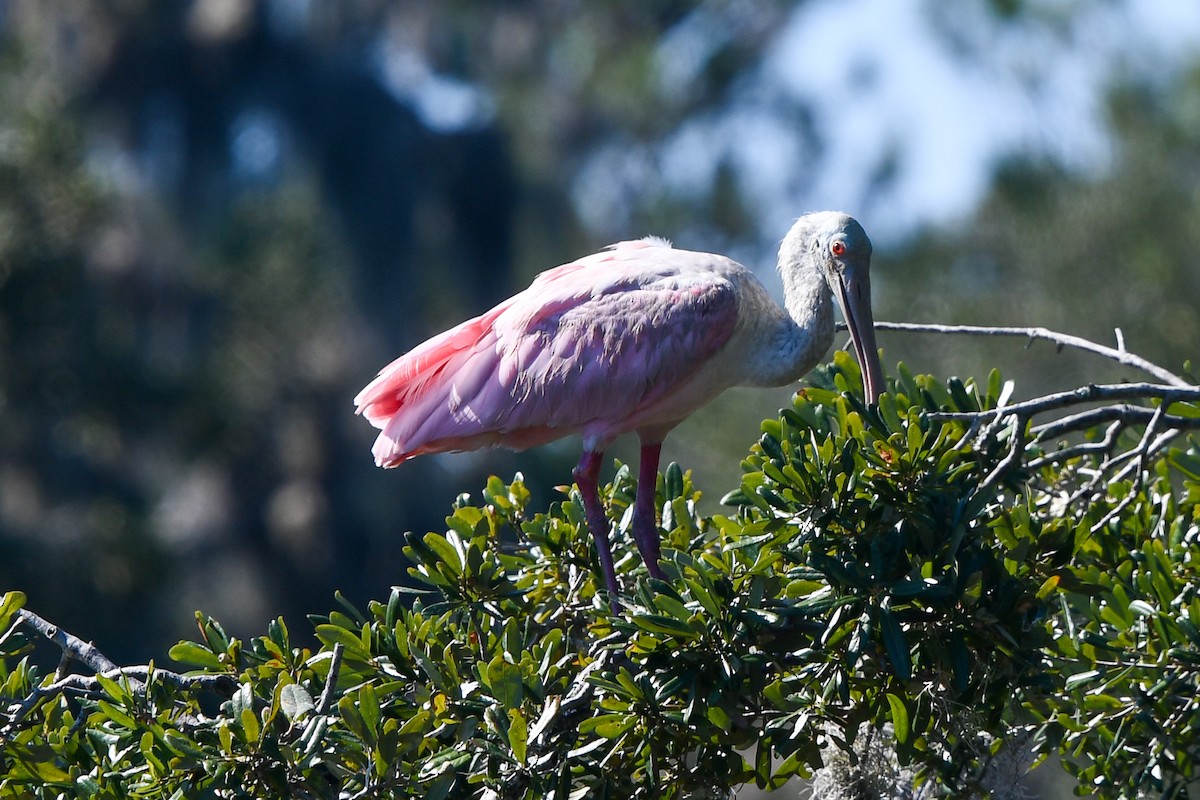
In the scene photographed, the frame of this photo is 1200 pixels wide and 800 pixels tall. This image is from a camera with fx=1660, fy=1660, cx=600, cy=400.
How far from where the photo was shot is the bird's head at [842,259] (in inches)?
198

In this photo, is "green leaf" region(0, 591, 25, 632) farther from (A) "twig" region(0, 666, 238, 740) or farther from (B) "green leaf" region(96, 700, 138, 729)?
(B) "green leaf" region(96, 700, 138, 729)

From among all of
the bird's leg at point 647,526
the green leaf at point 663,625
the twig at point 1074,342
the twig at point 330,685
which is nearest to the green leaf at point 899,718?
the green leaf at point 663,625

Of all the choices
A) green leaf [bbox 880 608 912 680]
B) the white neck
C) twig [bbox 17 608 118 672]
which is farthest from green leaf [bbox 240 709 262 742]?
the white neck

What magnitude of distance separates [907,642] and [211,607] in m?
12.7

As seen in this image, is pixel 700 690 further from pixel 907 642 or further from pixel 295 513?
pixel 295 513

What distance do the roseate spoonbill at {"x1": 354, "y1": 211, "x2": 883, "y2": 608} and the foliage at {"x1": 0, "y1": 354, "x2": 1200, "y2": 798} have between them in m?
1.05

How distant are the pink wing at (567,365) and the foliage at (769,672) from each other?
104 centimetres

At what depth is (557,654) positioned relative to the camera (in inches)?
152

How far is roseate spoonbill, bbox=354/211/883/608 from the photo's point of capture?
5020 mm

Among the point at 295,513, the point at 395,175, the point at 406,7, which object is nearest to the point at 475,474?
the point at 295,513

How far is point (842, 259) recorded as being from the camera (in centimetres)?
522

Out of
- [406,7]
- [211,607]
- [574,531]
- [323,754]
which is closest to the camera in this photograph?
[323,754]

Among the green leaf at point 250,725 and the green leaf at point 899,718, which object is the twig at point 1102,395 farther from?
the green leaf at point 250,725

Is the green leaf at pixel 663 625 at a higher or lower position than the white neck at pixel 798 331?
lower
